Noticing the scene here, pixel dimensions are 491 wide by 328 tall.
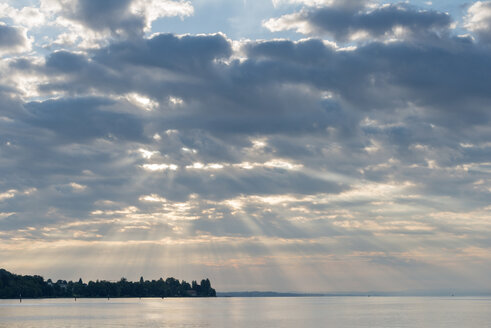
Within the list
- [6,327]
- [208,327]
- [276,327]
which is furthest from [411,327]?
[6,327]

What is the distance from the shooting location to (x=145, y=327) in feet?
435

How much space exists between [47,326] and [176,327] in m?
30.6

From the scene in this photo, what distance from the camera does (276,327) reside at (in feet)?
437

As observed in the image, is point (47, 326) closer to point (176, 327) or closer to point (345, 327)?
point (176, 327)

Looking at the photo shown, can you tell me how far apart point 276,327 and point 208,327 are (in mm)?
16283

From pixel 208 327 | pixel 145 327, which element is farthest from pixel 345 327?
pixel 145 327

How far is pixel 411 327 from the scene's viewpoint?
5123 inches

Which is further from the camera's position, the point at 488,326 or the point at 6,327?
the point at 488,326

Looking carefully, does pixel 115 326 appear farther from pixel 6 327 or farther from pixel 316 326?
pixel 316 326

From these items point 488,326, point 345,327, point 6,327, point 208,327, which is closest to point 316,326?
point 345,327

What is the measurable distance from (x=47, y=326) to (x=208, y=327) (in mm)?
38114

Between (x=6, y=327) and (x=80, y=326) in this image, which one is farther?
(x=80, y=326)

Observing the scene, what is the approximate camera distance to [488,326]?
134 m

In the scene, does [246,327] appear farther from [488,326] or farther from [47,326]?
[488,326]
